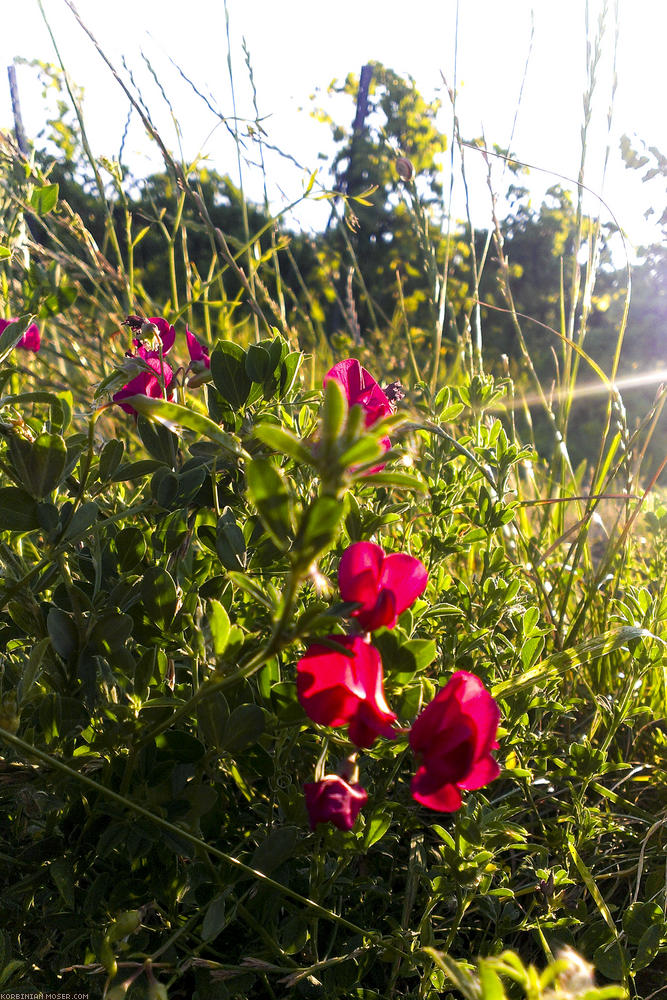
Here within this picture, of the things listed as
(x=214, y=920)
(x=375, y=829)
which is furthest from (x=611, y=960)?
(x=214, y=920)

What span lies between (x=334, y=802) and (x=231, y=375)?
335 mm

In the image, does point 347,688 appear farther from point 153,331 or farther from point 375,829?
point 153,331

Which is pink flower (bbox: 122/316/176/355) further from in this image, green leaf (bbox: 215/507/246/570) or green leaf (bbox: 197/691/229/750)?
green leaf (bbox: 197/691/229/750)

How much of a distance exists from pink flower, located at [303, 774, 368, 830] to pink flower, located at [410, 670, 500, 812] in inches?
1.7

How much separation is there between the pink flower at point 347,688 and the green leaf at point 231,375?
256mm

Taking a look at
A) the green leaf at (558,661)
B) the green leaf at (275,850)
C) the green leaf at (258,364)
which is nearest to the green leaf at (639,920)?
the green leaf at (558,661)

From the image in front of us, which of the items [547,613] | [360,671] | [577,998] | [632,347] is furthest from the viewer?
[632,347]

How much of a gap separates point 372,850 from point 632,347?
18.0 feet

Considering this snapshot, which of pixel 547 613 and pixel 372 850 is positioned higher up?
pixel 547 613

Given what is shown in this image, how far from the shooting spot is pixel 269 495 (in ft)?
1.10

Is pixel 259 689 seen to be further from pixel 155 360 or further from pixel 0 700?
pixel 155 360

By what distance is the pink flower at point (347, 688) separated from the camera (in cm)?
43

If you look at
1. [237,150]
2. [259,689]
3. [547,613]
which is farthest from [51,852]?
[237,150]

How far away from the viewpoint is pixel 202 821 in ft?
2.00
